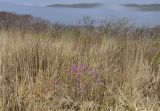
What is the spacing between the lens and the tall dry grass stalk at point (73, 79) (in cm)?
475

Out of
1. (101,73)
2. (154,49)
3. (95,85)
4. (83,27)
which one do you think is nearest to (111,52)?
(154,49)

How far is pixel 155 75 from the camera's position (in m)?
5.84

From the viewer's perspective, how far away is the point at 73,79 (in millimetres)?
5262

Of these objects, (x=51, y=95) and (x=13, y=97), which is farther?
(x=51, y=95)

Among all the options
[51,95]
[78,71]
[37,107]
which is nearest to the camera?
[37,107]

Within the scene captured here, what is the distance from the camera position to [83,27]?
9.24 meters

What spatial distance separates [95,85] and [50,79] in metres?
0.44

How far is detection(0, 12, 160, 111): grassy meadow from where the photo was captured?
475cm

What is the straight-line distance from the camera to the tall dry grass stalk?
187 inches

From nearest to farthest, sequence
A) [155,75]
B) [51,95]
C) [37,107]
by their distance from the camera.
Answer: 1. [37,107]
2. [51,95]
3. [155,75]

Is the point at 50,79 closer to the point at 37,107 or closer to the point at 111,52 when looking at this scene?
the point at 37,107

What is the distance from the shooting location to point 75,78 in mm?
5262

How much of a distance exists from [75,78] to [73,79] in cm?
2

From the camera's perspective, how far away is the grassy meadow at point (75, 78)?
187 inches
